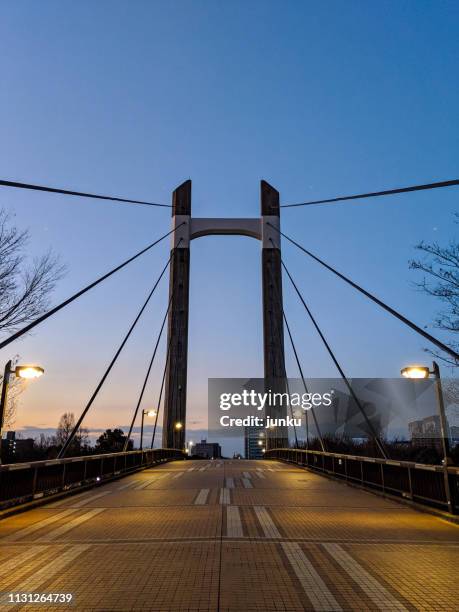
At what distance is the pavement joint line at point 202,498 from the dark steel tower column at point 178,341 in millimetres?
25496

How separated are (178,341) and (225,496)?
91.6 feet

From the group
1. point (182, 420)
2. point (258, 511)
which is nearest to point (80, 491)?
point (258, 511)

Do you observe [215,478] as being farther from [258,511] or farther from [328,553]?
[328,553]

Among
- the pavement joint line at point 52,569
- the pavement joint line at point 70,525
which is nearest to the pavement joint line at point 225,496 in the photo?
the pavement joint line at point 70,525

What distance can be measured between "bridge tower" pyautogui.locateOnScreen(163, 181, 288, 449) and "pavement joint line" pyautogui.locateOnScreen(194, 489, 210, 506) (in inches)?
982

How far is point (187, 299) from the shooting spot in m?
40.9

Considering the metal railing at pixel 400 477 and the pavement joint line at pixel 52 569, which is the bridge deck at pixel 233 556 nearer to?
the pavement joint line at pixel 52 569

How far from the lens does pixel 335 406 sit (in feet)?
211

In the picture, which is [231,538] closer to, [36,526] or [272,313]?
[36,526]

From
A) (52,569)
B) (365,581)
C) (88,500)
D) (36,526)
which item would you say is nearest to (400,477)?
(88,500)

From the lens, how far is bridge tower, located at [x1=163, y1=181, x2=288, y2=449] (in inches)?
1511

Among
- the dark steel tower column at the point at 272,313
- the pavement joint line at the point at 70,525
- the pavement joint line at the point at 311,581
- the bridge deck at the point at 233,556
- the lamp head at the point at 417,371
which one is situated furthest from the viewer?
the dark steel tower column at the point at 272,313

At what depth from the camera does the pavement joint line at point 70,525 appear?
280 inches

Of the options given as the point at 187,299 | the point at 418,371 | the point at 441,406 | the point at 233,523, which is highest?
the point at 187,299
